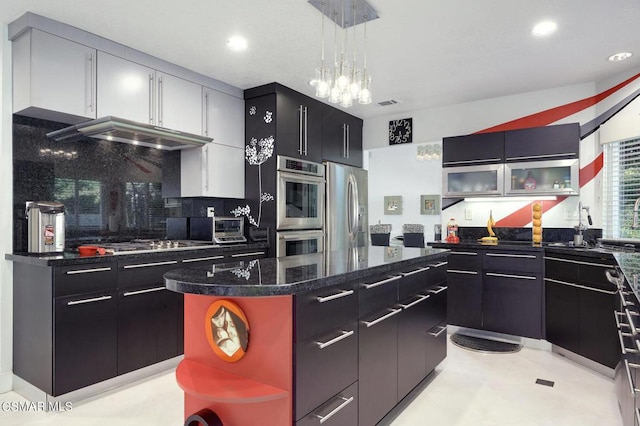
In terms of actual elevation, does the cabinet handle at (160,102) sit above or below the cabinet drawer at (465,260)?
above

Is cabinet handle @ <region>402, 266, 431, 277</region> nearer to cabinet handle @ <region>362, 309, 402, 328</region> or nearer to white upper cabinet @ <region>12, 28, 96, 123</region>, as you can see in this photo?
cabinet handle @ <region>362, 309, 402, 328</region>

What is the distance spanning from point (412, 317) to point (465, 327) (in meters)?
1.82

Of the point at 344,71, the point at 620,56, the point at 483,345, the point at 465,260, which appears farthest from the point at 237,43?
the point at 483,345

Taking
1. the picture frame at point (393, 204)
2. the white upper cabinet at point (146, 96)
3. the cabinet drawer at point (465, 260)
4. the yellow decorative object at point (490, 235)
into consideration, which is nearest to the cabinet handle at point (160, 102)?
the white upper cabinet at point (146, 96)

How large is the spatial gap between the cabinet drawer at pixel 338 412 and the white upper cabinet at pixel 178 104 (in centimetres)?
274

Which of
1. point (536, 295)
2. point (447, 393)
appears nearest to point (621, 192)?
point (536, 295)

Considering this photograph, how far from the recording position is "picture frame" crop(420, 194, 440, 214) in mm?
8234

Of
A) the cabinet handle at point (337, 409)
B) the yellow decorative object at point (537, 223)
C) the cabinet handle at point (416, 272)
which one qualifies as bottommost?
the cabinet handle at point (337, 409)

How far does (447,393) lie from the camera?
8.76 ft

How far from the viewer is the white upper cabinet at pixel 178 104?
3.42 meters

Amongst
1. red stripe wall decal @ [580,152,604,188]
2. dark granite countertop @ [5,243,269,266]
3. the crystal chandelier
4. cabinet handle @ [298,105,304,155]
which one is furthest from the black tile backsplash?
red stripe wall decal @ [580,152,604,188]

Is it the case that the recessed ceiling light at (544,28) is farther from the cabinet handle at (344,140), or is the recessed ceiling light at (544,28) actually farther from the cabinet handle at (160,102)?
the cabinet handle at (160,102)

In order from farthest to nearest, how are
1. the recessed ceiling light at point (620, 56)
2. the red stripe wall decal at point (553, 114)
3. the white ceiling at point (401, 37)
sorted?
1. the red stripe wall decal at point (553, 114)
2. the recessed ceiling light at point (620, 56)
3. the white ceiling at point (401, 37)

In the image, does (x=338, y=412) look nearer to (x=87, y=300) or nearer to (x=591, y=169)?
(x=87, y=300)
